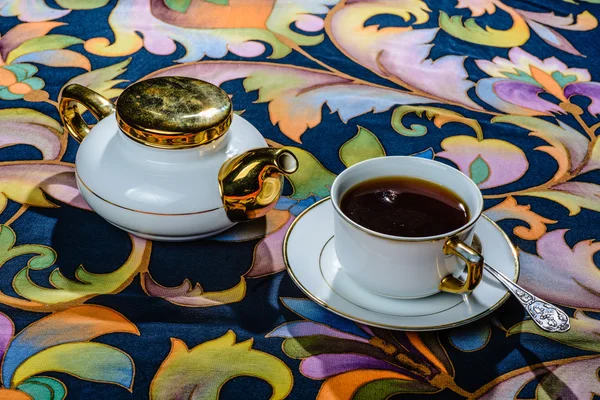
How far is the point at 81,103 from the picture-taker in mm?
581

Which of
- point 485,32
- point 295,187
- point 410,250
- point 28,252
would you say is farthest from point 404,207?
point 485,32

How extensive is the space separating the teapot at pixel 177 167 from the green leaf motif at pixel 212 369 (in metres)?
0.10

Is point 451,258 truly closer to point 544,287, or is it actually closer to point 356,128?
point 544,287

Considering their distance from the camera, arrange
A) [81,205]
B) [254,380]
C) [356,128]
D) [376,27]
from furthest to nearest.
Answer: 1. [376,27]
2. [356,128]
3. [81,205]
4. [254,380]

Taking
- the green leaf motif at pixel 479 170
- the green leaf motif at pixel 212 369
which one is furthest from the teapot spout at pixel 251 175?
the green leaf motif at pixel 479 170

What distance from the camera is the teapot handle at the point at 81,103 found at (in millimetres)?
573

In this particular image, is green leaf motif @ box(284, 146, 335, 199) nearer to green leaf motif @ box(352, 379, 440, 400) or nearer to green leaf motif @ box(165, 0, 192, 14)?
green leaf motif @ box(352, 379, 440, 400)

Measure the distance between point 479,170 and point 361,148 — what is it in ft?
0.36

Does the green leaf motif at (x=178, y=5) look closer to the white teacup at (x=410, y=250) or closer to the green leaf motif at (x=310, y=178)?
the green leaf motif at (x=310, y=178)

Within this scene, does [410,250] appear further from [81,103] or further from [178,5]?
[178,5]

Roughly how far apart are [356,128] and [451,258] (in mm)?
263

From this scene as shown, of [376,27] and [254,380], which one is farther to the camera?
[376,27]

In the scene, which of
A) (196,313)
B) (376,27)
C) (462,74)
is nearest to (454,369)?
(196,313)

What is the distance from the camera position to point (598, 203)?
0.59 meters
